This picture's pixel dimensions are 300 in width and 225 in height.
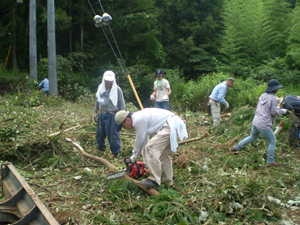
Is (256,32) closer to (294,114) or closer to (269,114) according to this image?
(294,114)

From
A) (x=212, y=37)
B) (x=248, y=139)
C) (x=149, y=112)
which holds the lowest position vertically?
(x=248, y=139)

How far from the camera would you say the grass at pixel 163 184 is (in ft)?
11.7

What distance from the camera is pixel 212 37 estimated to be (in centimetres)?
2175

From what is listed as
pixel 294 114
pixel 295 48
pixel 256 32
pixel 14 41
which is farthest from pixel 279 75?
pixel 14 41

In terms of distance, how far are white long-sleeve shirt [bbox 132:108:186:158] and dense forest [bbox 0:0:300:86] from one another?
37.7 ft

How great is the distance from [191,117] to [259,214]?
20.8ft

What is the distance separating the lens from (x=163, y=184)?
427 cm

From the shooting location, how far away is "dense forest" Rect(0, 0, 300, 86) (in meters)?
16.5

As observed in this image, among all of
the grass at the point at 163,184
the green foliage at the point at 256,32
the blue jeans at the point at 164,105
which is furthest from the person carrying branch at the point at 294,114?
the green foliage at the point at 256,32

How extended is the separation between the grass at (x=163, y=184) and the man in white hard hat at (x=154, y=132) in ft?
1.19

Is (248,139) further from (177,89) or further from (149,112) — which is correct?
(177,89)

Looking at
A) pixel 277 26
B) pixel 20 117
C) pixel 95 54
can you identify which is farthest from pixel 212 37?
pixel 20 117

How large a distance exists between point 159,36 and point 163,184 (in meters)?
19.0

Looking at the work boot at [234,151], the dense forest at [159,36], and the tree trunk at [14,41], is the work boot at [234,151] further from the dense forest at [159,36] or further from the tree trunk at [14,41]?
the tree trunk at [14,41]
